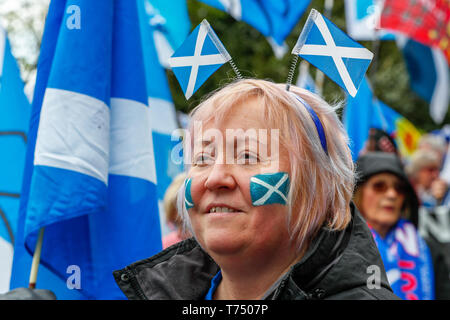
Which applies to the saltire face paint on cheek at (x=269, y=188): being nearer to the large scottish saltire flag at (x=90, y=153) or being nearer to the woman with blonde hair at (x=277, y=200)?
the woman with blonde hair at (x=277, y=200)

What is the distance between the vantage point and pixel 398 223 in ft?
13.1

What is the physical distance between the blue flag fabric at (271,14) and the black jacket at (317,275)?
2734 millimetres

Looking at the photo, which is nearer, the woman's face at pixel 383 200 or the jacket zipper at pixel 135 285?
the jacket zipper at pixel 135 285

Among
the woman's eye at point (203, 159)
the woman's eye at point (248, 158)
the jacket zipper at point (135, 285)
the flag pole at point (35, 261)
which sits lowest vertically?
the jacket zipper at point (135, 285)

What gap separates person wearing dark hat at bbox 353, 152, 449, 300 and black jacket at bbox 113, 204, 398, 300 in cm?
197

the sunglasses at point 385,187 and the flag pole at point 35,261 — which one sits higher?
the sunglasses at point 385,187

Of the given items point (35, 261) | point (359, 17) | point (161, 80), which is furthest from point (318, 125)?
point (359, 17)

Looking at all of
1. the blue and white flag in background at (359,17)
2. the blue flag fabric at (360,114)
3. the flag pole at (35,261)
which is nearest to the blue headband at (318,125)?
the flag pole at (35,261)

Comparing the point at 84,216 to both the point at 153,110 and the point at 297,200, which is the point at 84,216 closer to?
the point at 297,200

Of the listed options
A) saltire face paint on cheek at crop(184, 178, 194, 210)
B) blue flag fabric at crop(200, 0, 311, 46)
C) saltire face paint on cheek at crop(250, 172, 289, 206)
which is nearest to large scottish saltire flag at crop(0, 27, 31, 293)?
saltire face paint on cheek at crop(184, 178, 194, 210)

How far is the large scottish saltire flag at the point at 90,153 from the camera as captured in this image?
91.1 inches

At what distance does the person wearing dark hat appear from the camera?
3.70 m

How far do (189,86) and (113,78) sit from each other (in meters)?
0.66
